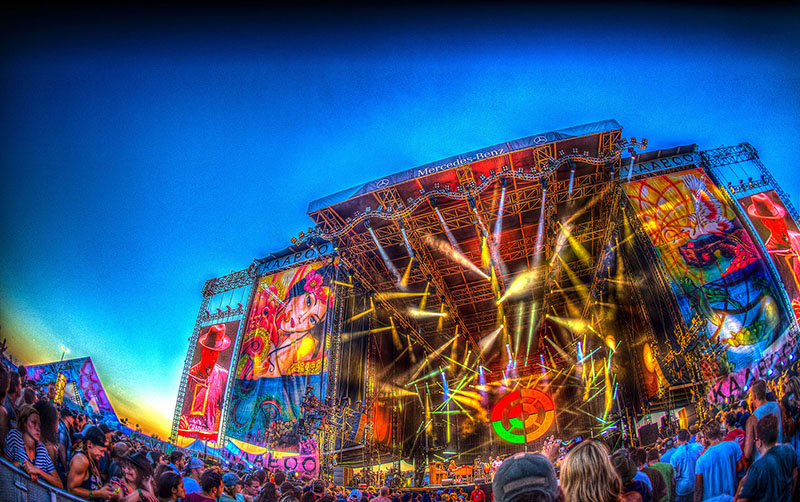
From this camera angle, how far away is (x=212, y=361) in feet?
31.6

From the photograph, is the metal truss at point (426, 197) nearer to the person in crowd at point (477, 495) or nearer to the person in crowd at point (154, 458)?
the person in crowd at point (154, 458)

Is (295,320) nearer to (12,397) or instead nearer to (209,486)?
(12,397)

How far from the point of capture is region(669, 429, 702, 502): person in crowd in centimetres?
480

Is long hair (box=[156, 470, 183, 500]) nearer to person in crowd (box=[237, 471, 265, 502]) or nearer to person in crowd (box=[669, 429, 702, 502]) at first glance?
person in crowd (box=[237, 471, 265, 502])

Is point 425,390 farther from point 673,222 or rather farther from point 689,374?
point 673,222

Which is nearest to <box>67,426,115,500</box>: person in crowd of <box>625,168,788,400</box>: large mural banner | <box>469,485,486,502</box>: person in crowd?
<box>469,485,486,502</box>: person in crowd

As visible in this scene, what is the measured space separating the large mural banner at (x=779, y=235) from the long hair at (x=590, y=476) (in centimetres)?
589

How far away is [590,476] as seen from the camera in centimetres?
175

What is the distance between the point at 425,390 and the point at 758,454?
10.9 metres

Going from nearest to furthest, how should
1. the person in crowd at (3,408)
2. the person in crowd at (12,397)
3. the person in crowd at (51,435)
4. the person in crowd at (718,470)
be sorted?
the person in crowd at (3,408) → the person in crowd at (12,397) → the person in crowd at (51,435) → the person in crowd at (718,470)

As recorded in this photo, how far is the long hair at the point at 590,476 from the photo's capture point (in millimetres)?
1710

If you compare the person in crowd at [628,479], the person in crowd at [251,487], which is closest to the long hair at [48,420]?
the person in crowd at [251,487]

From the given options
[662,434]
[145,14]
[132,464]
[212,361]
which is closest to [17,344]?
[132,464]

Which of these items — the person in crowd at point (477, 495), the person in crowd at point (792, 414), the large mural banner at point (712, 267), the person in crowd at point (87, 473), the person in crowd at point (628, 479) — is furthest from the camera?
the person in crowd at point (477, 495)
